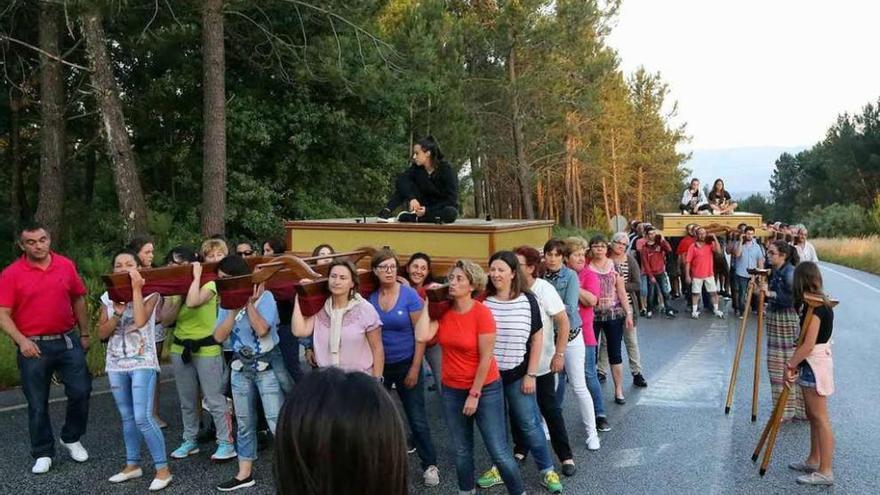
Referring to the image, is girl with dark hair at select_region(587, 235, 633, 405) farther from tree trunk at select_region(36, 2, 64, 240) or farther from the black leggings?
tree trunk at select_region(36, 2, 64, 240)

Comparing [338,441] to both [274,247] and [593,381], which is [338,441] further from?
[274,247]

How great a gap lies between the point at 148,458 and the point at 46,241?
6.15ft

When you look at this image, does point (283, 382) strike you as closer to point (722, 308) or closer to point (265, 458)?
point (265, 458)

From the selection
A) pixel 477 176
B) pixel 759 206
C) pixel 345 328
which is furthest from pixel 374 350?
pixel 759 206

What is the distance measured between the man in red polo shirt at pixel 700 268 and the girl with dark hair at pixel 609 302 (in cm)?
638

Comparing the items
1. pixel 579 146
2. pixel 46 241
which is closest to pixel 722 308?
pixel 46 241

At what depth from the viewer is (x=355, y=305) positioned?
188 inches

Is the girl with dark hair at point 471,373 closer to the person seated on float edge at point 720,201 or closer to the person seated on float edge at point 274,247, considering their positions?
the person seated on float edge at point 274,247

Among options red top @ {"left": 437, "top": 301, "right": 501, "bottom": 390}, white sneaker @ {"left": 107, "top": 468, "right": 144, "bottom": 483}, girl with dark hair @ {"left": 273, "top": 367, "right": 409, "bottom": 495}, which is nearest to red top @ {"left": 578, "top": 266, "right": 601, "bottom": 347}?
red top @ {"left": 437, "top": 301, "right": 501, "bottom": 390}

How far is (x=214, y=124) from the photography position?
44.5ft

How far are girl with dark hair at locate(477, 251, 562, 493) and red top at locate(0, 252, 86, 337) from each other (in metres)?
3.35

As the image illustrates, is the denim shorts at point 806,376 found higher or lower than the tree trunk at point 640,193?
lower

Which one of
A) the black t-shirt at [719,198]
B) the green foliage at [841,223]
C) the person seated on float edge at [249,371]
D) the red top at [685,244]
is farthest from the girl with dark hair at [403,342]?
the green foliage at [841,223]

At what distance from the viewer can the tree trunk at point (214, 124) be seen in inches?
529
